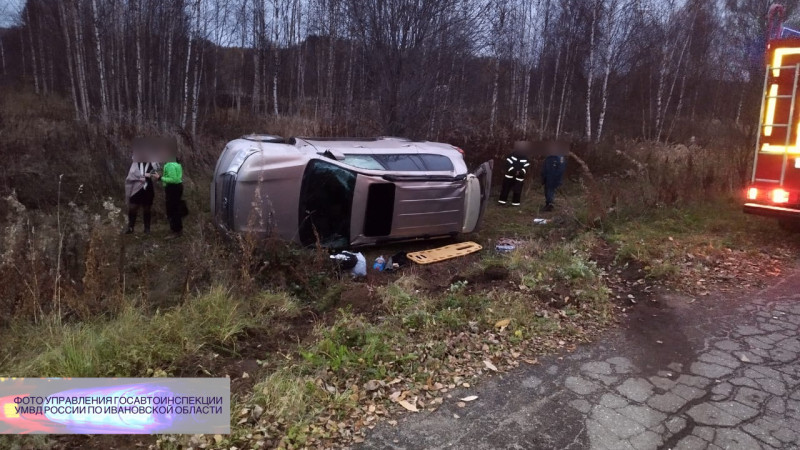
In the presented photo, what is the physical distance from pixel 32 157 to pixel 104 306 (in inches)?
288

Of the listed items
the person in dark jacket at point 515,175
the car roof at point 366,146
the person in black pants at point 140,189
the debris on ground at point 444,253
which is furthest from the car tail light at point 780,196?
the person in black pants at point 140,189

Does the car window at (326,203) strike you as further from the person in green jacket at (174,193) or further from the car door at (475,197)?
the person in green jacket at (174,193)

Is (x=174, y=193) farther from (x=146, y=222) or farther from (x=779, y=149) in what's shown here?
(x=779, y=149)

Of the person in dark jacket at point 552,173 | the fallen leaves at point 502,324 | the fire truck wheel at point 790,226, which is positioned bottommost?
the fallen leaves at point 502,324

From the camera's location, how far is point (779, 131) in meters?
5.90

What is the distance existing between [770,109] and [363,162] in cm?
516

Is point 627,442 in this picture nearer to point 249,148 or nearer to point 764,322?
point 764,322

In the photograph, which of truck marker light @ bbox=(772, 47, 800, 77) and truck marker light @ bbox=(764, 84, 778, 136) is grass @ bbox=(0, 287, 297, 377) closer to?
truck marker light @ bbox=(764, 84, 778, 136)

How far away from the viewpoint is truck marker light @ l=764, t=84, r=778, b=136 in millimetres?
5898

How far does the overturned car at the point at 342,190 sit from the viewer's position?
19.9 feet

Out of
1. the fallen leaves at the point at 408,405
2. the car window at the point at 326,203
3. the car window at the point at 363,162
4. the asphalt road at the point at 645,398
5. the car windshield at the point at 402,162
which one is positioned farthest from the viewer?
the car windshield at the point at 402,162

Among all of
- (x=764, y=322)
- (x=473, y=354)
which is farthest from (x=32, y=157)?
(x=764, y=322)

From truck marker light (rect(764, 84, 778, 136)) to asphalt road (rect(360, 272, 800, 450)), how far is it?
2.76 metres

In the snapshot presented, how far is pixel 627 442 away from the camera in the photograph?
2707 mm
